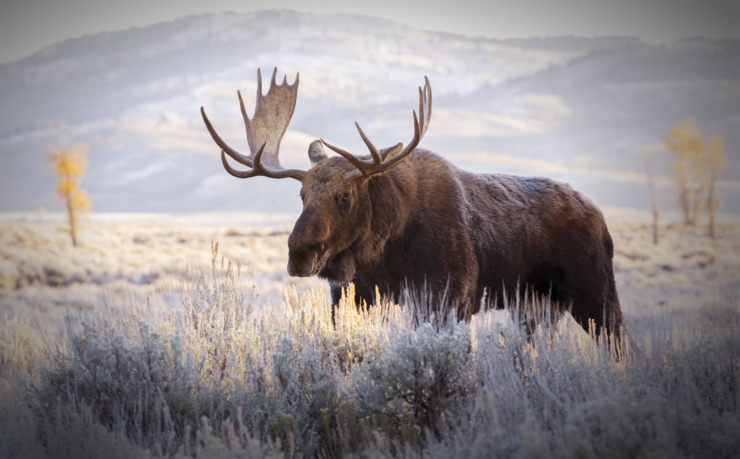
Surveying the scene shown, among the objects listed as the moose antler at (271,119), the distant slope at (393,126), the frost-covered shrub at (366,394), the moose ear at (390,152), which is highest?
the distant slope at (393,126)

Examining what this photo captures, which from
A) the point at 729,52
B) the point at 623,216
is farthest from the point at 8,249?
the point at 729,52

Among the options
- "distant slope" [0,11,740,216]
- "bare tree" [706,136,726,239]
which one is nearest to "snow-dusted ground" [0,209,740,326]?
"bare tree" [706,136,726,239]

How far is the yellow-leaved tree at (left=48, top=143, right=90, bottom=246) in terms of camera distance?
36.7 meters

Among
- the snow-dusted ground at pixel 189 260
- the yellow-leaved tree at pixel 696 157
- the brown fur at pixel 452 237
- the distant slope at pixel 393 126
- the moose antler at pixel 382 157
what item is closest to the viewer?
the moose antler at pixel 382 157

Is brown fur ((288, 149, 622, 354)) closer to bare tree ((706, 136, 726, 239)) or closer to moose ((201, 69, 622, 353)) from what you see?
moose ((201, 69, 622, 353))

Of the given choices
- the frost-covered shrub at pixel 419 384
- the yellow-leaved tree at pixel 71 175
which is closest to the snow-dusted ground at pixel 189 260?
the yellow-leaved tree at pixel 71 175

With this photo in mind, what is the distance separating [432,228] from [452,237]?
19 cm

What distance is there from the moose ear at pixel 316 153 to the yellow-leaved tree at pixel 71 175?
1281 inches

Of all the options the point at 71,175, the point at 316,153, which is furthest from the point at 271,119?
the point at 71,175

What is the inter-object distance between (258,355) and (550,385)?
84.8 inches

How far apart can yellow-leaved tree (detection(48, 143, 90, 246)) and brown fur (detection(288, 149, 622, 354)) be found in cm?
3334

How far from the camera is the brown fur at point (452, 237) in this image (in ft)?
19.3

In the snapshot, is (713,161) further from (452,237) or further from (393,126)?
(393,126)

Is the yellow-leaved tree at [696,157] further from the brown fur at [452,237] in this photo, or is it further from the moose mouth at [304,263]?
the moose mouth at [304,263]
